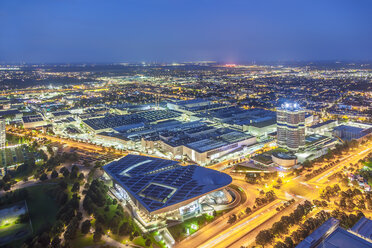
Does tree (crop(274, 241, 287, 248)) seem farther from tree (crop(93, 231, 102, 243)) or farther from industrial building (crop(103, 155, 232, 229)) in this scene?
tree (crop(93, 231, 102, 243))

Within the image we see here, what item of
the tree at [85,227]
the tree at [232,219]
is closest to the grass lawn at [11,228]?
the tree at [85,227]

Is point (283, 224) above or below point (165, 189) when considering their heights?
below

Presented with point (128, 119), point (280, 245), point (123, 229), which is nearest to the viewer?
point (280, 245)

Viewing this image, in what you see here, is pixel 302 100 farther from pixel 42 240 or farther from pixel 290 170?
pixel 42 240

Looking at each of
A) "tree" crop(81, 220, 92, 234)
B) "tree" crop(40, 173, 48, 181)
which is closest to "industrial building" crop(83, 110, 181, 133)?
"tree" crop(40, 173, 48, 181)

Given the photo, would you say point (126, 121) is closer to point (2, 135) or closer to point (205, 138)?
point (205, 138)

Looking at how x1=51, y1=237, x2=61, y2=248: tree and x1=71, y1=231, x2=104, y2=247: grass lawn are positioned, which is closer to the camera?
x1=51, y1=237, x2=61, y2=248: tree

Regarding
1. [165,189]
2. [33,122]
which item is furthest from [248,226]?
[33,122]
